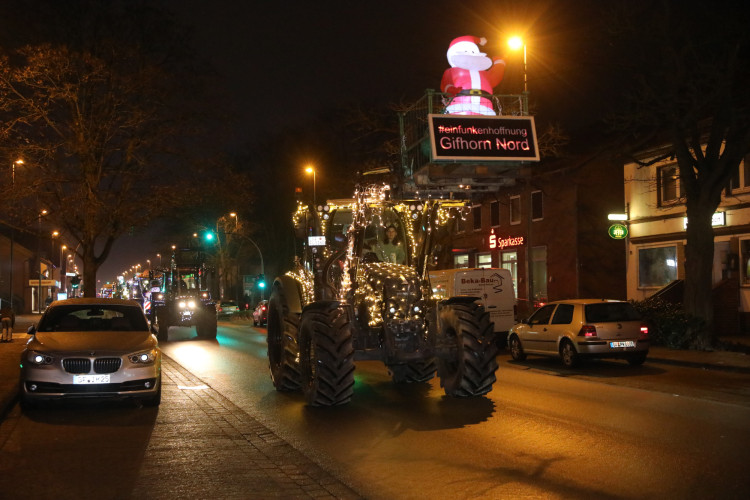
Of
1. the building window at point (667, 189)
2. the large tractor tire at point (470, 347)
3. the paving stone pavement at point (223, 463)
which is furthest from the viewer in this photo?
the building window at point (667, 189)

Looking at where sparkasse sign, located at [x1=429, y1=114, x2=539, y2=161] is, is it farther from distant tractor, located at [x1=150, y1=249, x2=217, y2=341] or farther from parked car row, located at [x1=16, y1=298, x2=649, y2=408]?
distant tractor, located at [x1=150, y1=249, x2=217, y2=341]

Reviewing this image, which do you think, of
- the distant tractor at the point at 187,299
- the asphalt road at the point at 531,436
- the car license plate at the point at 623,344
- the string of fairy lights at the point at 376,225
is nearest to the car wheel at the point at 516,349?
the car license plate at the point at 623,344

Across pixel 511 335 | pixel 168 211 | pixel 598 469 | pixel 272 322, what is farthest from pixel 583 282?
pixel 598 469

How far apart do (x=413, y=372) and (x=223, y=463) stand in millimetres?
5969

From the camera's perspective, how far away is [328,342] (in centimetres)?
1019

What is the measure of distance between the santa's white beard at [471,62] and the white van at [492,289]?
9704 mm

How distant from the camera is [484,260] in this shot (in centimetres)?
4262

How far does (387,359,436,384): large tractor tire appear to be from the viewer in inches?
508

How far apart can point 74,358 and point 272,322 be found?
4.60 metres

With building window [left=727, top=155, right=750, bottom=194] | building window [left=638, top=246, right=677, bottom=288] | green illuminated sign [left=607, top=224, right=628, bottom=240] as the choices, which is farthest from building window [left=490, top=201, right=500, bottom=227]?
building window [left=727, top=155, right=750, bottom=194]

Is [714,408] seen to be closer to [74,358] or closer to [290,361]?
[290,361]

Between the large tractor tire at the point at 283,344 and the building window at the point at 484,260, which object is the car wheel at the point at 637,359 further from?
the building window at the point at 484,260

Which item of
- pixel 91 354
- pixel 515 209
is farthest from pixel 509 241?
pixel 91 354

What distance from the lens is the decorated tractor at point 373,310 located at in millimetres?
10320
